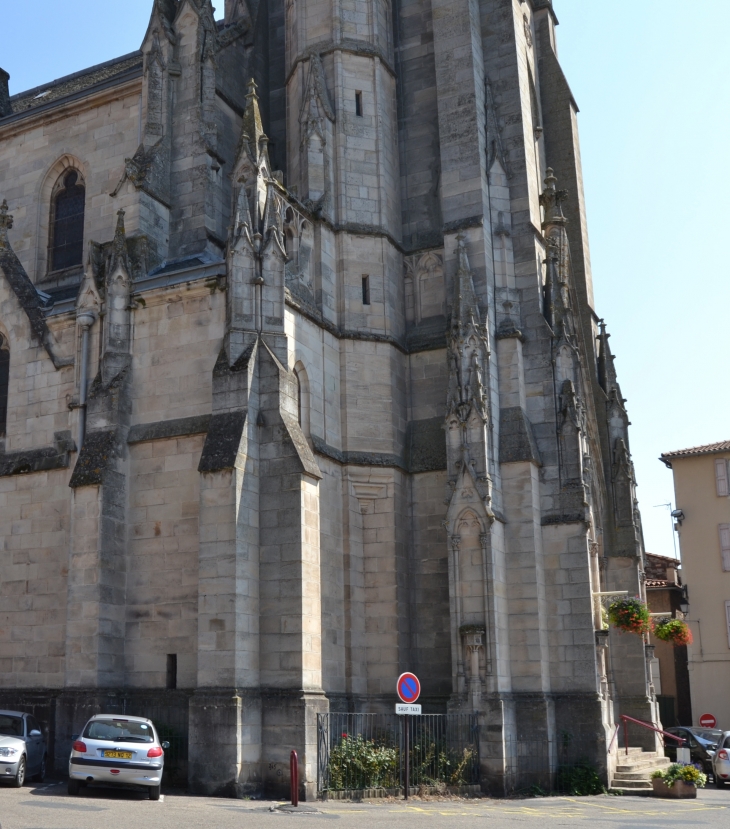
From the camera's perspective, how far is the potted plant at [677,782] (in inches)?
827

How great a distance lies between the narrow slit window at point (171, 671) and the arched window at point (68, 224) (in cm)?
1197

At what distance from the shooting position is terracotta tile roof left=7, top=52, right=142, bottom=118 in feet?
105

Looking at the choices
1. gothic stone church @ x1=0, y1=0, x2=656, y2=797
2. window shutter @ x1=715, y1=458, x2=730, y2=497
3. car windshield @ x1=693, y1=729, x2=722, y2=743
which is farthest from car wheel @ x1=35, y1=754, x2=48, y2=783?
window shutter @ x1=715, y1=458, x2=730, y2=497

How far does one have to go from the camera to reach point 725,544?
1622 inches

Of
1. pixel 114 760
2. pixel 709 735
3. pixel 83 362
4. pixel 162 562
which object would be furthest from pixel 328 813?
pixel 709 735

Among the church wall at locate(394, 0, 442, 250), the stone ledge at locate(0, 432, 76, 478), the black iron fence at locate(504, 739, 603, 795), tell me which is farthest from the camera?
the church wall at locate(394, 0, 442, 250)

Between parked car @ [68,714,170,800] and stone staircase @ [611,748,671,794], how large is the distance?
10.1 m

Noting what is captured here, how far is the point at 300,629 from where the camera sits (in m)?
18.6

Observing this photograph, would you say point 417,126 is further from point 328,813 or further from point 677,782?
point 328,813

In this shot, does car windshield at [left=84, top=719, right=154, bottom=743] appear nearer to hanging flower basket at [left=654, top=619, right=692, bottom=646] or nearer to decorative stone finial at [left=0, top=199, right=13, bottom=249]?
decorative stone finial at [left=0, top=199, right=13, bottom=249]

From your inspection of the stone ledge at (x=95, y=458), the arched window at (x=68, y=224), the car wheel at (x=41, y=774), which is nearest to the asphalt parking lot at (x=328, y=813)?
the car wheel at (x=41, y=774)

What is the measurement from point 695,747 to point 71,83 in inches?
1077

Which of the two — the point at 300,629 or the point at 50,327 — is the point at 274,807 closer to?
the point at 300,629

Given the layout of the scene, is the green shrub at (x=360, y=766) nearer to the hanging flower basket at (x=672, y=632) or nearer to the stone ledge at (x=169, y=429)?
the stone ledge at (x=169, y=429)
